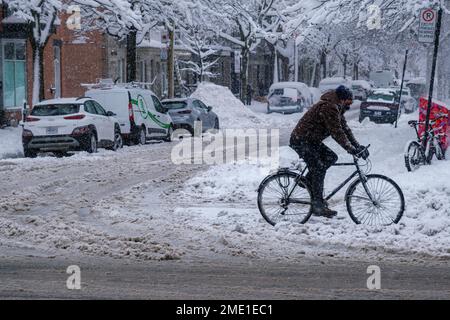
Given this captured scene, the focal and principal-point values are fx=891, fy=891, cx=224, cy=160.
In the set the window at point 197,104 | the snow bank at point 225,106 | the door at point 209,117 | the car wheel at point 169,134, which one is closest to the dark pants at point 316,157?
the car wheel at point 169,134

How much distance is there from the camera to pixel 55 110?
21703mm

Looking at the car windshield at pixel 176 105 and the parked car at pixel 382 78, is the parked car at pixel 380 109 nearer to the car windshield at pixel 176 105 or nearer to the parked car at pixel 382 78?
the car windshield at pixel 176 105

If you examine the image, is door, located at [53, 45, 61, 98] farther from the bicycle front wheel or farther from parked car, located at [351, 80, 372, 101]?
parked car, located at [351, 80, 372, 101]

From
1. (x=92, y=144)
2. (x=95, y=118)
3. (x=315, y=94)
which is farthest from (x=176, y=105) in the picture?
(x=315, y=94)

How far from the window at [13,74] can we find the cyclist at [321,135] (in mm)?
22322

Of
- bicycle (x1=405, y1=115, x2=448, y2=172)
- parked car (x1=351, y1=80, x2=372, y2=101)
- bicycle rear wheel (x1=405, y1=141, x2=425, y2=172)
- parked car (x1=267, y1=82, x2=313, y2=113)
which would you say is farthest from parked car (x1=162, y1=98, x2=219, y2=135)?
parked car (x1=351, y1=80, x2=372, y2=101)

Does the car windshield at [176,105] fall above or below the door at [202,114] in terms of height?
above

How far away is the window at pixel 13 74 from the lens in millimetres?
32000

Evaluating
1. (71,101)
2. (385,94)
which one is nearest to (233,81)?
(385,94)

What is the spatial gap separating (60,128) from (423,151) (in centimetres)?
914

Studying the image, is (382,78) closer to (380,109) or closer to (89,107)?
(380,109)

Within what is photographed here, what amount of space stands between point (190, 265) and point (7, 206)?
495 cm

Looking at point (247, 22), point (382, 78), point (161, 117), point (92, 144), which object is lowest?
point (92, 144)
